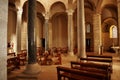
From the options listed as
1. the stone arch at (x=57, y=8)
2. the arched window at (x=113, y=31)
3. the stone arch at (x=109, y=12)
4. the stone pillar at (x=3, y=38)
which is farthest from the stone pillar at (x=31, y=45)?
the arched window at (x=113, y=31)

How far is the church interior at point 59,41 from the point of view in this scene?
5176 mm

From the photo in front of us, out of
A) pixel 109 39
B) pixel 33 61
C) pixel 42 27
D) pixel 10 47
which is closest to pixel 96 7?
pixel 109 39

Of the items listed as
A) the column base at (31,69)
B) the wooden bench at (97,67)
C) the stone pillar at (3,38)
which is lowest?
the column base at (31,69)

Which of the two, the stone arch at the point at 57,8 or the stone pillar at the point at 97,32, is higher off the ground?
the stone arch at the point at 57,8

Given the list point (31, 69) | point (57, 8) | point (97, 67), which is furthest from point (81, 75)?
point (57, 8)

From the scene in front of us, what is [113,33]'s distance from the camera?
24172 millimetres

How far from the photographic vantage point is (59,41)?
23.8m

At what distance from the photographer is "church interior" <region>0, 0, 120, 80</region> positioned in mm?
5176

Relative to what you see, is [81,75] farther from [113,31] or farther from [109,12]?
[113,31]

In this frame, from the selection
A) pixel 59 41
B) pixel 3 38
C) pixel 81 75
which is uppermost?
pixel 59 41

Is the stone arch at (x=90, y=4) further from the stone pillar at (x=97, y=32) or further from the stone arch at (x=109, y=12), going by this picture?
the stone arch at (x=109, y=12)

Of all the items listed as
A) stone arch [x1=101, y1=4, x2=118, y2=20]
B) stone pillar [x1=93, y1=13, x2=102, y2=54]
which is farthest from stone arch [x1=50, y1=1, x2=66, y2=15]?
stone arch [x1=101, y1=4, x2=118, y2=20]

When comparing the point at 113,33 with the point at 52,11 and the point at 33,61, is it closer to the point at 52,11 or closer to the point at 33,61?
the point at 52,11

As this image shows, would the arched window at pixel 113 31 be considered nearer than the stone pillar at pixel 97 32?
No
